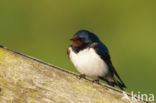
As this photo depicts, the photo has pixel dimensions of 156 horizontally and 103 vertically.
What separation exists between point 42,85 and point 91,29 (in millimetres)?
4557

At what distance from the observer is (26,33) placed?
18.8 ft

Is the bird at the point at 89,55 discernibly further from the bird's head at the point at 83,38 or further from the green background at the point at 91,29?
the green background at the point at 91,29

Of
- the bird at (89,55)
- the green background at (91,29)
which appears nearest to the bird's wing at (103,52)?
the bird at (89,55)

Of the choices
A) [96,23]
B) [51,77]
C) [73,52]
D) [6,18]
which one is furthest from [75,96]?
[96,23]

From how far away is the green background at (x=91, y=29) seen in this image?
5.22 metres

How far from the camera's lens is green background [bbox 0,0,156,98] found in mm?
5217

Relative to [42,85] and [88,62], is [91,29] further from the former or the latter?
[42,85]

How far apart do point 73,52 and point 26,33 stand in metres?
1.94

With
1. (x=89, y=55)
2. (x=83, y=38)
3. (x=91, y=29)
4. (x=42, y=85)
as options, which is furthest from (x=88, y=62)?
(x=91, y=29)

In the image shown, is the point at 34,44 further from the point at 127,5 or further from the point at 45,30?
the point at 127,5

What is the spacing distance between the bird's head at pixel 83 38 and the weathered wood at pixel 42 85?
204 cm

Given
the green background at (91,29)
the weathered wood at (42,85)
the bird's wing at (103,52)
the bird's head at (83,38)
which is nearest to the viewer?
the weathered wood at (42,85)

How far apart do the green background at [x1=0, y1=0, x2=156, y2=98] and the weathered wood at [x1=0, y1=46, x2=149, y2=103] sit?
267cm

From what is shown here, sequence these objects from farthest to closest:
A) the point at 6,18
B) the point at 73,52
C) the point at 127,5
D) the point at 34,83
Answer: the point at 127,5, the point at 6,18, the point at 73,52, the point at 34,83
